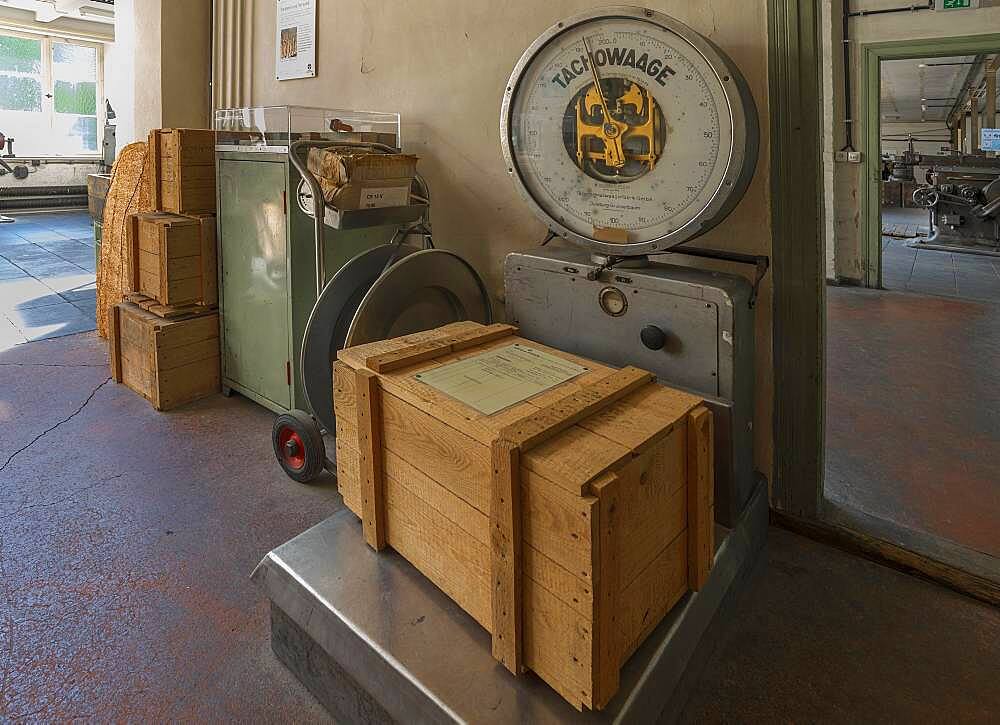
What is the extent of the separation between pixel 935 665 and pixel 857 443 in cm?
105

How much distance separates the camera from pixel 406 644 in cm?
105

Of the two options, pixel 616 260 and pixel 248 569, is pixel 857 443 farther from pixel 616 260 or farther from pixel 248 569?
pixel 248 569

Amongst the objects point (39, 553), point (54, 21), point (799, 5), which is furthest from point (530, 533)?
point (54, 21)

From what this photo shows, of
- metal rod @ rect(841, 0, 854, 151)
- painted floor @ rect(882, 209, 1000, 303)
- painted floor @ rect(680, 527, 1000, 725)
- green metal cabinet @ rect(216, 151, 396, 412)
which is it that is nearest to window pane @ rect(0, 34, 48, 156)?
green metal cabinet @ rect(216, 151, 396, 412)

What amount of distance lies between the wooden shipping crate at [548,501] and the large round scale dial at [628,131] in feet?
1.11

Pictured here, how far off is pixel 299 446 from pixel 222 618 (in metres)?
0.65

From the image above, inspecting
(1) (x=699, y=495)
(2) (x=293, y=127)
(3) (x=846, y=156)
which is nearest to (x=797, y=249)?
(1) (x=699, y=495)

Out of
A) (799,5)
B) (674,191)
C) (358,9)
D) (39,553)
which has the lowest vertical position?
(39,553)

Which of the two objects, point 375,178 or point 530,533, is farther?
point 375,178

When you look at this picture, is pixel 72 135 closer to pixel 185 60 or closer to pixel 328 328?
pixel 185 60

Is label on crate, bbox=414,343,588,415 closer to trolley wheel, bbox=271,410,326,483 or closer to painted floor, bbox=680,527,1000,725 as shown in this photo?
painted floor, bbox=680,527,1000,725

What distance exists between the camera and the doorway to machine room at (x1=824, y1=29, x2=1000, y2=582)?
174cm

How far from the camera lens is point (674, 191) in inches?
49.9

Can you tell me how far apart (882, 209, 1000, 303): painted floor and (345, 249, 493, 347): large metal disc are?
155 inches
